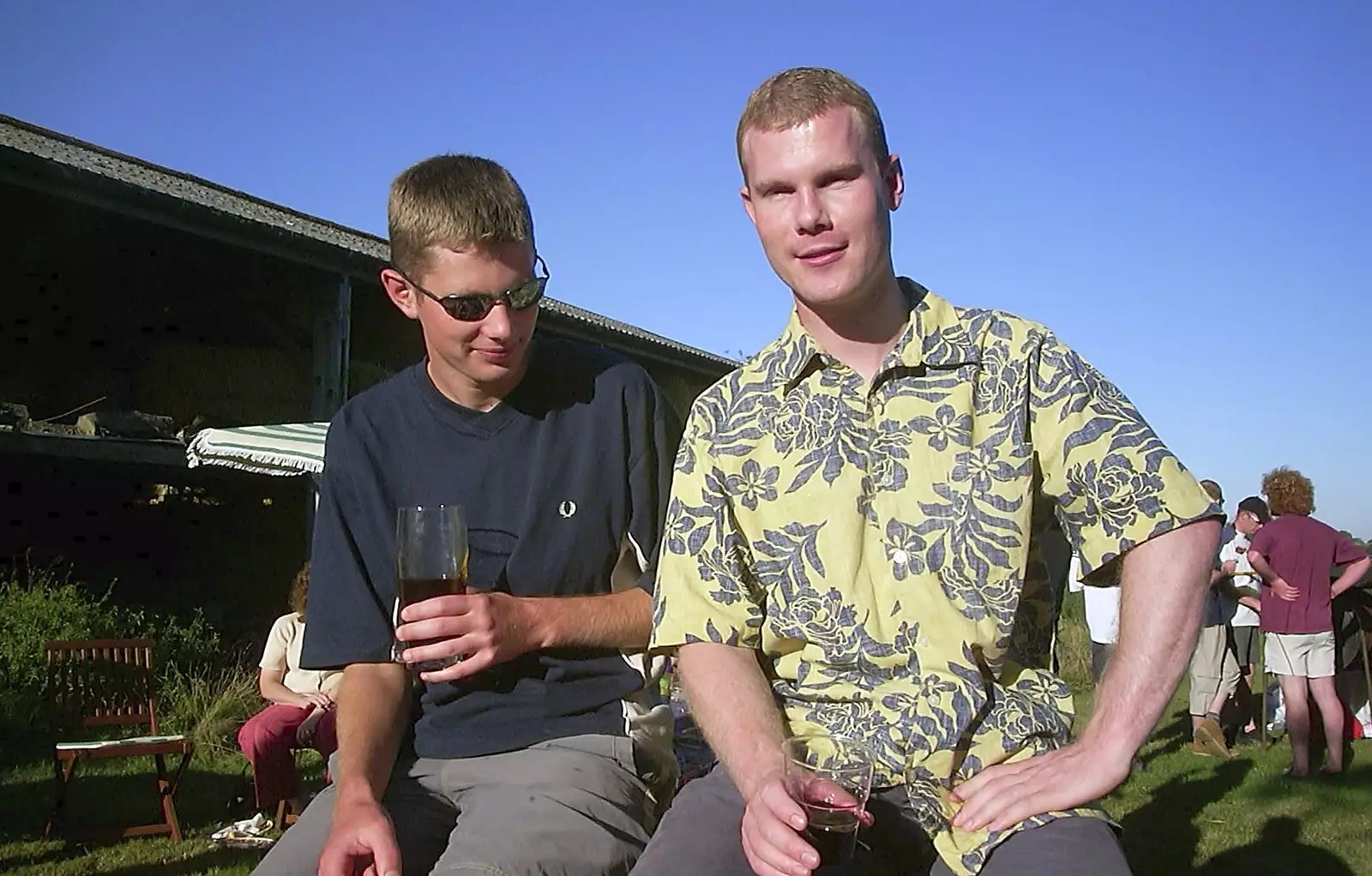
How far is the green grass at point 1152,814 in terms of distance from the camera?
7141 mm

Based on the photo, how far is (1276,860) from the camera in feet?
23.6

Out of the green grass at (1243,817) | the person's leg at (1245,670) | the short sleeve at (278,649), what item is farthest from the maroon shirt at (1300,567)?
the short sleeve at (278,649)

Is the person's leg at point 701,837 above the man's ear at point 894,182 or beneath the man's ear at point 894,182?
beneath

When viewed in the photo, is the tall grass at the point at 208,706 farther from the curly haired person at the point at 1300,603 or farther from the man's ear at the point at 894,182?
the man's ear at the point at 894,182

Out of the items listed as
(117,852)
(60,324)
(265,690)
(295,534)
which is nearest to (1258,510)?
(265,690)

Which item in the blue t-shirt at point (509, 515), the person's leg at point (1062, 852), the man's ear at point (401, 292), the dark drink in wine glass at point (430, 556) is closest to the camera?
the person's leg at point (1062, 852)

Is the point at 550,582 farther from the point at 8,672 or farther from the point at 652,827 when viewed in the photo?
the point at 8,672

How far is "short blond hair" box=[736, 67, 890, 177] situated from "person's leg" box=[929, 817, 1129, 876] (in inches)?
53.1

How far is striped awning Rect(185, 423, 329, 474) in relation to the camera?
36.3 feet

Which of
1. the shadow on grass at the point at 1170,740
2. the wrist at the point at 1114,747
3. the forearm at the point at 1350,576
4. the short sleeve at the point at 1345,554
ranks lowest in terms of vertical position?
the shadow on grass at the point at 1170,740

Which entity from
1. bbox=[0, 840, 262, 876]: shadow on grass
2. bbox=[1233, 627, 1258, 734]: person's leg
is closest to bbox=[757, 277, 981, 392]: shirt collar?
bbox=[0, 840, 262, 876]: shadow on grass

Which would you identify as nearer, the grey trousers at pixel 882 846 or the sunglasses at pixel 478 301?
the grey trousers at pixel 882 846

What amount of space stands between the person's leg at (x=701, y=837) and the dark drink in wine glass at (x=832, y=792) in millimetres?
220

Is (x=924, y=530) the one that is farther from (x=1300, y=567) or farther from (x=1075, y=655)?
(x=1075, y=655)
